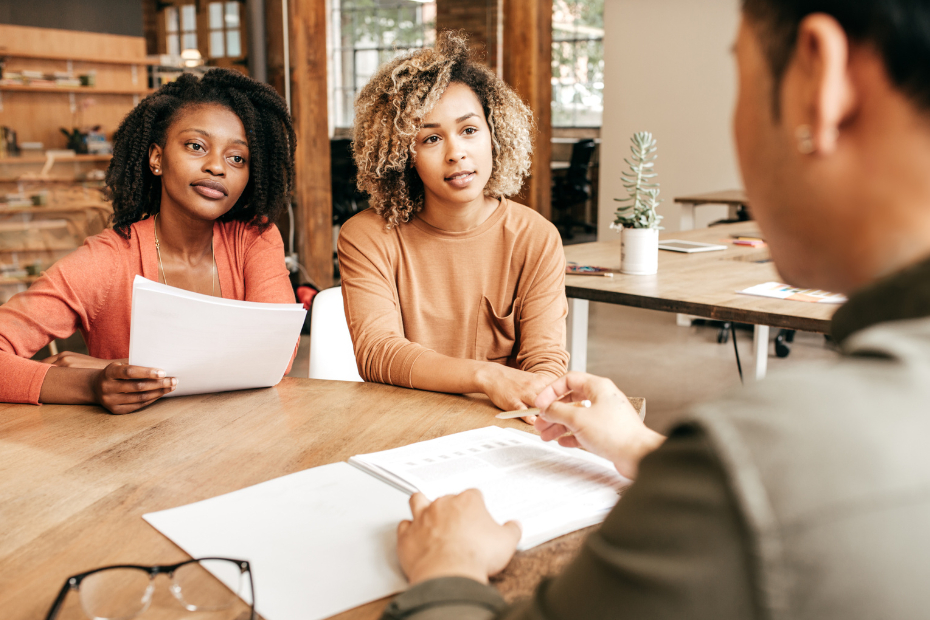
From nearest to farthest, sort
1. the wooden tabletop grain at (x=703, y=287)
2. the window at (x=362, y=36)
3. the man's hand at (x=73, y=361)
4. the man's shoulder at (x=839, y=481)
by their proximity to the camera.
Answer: the man's shoulder at (x=839, y=481)
the man's hand at (x=73, y=361)
the wooden tabletop grain at (x=703, y=287)
the window at (x=362, y=36)

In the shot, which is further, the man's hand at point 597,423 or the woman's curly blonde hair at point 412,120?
the woman's curly blonde hair at point 412,120

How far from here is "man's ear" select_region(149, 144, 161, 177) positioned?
1710 mm

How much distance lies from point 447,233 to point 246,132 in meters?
0.50

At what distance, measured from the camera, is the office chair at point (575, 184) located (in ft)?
27.8

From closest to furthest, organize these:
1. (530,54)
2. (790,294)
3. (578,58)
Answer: (790,294)
(530,54)
(578,58)

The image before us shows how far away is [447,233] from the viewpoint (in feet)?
5.81

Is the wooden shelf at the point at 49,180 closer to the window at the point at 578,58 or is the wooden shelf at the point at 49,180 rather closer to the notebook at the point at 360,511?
the notebook at the point at 360,511

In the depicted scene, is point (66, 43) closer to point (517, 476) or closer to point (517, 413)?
point (517, 413)

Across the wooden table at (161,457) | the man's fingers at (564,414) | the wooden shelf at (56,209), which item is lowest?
the wooden table at (161,457)

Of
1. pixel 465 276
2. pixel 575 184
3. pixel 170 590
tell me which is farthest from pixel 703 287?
pixel 575 184

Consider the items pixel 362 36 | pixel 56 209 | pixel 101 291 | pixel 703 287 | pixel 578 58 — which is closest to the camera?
pixel 101 291

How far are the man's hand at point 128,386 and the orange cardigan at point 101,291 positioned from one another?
0.46 ft

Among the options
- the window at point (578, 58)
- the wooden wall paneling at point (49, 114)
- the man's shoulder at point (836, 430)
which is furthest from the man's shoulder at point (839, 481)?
the window at point (578, 58)

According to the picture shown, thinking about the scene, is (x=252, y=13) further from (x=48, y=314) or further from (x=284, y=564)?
(x=284, y=564)
